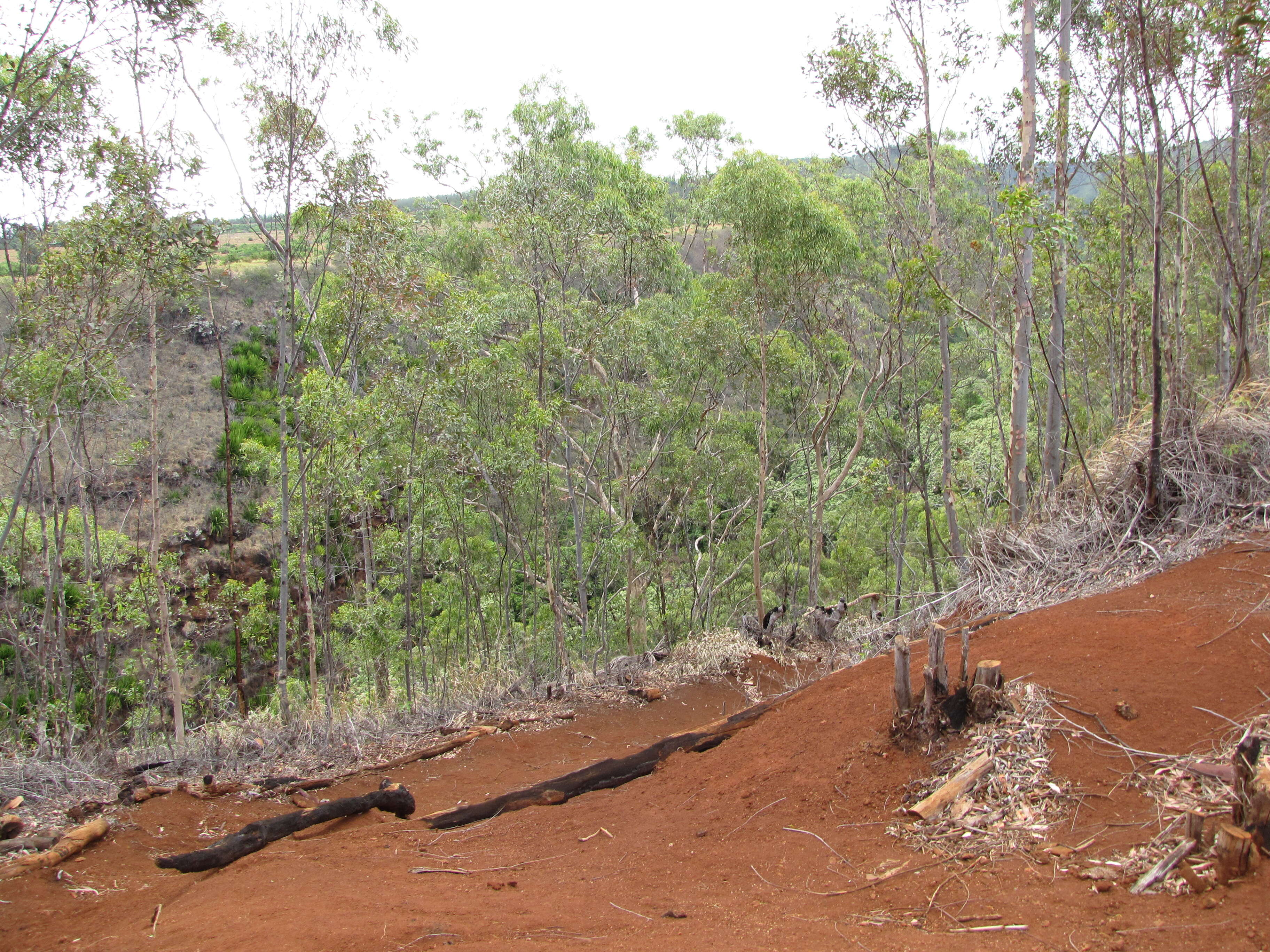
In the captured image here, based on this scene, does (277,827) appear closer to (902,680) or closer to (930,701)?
(902,680)

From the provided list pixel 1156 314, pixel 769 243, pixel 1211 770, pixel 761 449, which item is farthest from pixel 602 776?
pixel 769 243

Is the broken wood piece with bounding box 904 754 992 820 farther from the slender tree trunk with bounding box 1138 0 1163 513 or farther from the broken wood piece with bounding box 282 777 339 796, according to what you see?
the broken wood piece with bounding box 282 777 339 796

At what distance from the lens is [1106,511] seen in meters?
7.59

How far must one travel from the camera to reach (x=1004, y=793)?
13.5 feet

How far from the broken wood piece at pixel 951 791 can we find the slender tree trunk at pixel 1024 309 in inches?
286

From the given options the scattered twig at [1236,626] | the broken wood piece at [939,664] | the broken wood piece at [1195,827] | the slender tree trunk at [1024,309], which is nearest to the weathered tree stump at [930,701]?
the broken wood piece at [939,664]

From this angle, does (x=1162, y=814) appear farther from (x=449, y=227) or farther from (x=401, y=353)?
(x=449, y=227)

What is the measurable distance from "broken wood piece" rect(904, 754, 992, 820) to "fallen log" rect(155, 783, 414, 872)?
12.9 ft

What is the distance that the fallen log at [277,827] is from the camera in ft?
16.6

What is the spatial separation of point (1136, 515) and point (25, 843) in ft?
28.1

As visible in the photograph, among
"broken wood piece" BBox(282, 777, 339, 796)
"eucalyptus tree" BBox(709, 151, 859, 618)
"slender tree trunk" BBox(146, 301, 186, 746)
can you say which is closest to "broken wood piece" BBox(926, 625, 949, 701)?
"broken wood piece" BBox(282, 777, 339, 796)

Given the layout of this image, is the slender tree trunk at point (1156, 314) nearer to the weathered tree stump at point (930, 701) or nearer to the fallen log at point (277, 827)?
the weathered tree stump at point (930, 701)

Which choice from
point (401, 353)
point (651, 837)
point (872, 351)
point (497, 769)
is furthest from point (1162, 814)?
point (872, 351)

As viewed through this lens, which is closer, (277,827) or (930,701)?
(930,701)
